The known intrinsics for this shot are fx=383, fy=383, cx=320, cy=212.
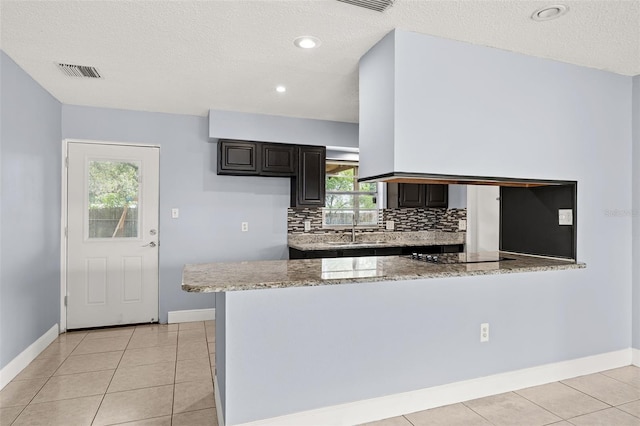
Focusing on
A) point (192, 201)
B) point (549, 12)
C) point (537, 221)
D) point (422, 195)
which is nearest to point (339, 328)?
point (537, 221)

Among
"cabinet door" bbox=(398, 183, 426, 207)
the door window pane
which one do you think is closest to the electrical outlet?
"cabinet door" bbox=(398, 183, 426, 207)

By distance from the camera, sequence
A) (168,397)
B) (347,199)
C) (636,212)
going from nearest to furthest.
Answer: (168,397), (636,212), (347,199)

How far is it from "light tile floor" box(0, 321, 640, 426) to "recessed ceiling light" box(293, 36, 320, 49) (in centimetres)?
237

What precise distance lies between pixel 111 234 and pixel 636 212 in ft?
16.1

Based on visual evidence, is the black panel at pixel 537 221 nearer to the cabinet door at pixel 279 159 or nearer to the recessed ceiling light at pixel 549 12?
the recessed ceiling light at pixel 549 12

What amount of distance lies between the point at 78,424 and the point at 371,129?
2.56m

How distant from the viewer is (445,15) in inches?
83.6

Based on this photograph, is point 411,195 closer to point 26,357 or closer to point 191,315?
point 191,315

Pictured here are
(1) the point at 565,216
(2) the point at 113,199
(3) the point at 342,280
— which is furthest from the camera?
(2) the point at 113,199

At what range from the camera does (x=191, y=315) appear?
4.38 meters

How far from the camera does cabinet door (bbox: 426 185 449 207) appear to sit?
5.20m

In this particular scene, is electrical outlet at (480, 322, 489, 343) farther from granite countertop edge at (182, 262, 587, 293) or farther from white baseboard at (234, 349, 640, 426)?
granite countertop edge at (182, 262, 587, 293)

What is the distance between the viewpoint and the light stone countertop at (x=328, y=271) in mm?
2008

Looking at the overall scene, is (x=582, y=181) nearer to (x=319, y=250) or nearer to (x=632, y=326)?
(x=632, y=326)
